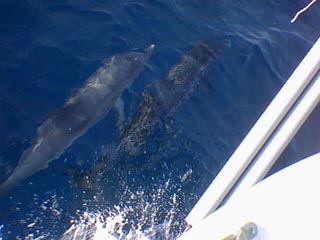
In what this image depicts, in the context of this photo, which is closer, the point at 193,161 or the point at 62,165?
Result: the point at 62,165

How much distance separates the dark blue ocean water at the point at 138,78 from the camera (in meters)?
5.61

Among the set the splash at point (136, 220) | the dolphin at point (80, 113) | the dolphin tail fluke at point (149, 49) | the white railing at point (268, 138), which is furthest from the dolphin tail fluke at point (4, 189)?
the white railing at point (268, 138)

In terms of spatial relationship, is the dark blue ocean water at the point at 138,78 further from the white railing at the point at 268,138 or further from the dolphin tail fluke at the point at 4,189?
the white railing at the point at 268,138

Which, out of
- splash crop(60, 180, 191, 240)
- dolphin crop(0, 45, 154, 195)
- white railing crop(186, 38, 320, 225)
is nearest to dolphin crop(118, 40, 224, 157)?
dolphin crop(0, 45, 154, 195)

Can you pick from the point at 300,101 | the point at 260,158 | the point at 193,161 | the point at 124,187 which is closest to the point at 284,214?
Answer: the point at 260,158

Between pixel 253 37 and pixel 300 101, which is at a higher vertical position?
pixel 300 101

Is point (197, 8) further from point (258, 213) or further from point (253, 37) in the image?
point (258, 213)

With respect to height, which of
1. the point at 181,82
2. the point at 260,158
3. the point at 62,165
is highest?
the point at 260,158

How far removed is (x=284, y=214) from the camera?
93.0 inches

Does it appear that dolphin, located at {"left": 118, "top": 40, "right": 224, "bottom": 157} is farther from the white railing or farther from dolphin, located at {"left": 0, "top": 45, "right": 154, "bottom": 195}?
the white railing

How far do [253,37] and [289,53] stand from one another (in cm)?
65

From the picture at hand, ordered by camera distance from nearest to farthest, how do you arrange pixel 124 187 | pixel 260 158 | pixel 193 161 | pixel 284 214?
pixel 284 214
pixel 260 158
pixel 124 187
pixel 193 161

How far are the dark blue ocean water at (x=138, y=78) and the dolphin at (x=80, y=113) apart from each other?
Result: 0.30 ft

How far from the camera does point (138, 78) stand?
24.0ft
